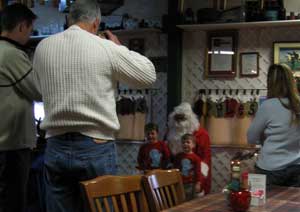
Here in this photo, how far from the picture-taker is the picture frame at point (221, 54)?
426 centimetres

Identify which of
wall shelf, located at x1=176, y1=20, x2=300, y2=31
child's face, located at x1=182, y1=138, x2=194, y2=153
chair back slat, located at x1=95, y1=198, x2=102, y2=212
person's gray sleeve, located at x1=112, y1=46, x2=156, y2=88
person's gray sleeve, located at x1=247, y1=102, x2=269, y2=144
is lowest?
child's face, located at x1=182, y1=138, x2=194, y2=153

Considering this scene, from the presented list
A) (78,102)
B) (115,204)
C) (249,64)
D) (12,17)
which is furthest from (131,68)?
(249,64)

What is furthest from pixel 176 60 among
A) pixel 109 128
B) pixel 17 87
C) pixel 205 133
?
pixel 109 128

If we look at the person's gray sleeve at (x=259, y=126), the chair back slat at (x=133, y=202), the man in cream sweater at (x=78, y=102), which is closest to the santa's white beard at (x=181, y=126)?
the person's gray sleeve at (x=259, y=126)

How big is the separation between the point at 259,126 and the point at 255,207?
1054 millimetres

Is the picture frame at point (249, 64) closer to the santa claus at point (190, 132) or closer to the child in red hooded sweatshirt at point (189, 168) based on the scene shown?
the santa claus at point (190, 132)

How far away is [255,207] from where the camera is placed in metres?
2.14

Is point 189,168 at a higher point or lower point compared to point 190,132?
lower

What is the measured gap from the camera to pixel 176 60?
4375 mm

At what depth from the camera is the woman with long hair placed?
304cm

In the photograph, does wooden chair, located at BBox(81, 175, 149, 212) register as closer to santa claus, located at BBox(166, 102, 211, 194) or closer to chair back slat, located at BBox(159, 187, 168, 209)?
chair back slat, located at BBox(159, 187, 168, 209)

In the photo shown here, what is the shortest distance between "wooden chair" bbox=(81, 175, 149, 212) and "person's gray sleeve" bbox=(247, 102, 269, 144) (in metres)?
1.25

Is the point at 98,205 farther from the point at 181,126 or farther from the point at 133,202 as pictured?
the point at 181,126

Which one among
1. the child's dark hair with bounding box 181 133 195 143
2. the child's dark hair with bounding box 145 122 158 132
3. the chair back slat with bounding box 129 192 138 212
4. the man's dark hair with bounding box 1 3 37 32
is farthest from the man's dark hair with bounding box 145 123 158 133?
the chair back slat with bounding box 129 192 138 212
